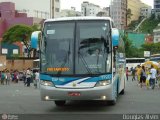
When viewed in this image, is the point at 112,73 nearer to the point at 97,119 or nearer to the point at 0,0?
the point at 97,119

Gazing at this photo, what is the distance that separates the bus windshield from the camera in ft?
53.8

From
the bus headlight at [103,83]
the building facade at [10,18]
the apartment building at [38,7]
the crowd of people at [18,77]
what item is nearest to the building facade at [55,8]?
the apartment building at [38,7]

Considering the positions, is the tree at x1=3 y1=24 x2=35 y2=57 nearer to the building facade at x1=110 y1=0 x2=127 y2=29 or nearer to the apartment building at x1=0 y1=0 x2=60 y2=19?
the apartment building at x1=0 y1=0 x2=60 y2=19

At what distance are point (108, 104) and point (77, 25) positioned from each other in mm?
3880

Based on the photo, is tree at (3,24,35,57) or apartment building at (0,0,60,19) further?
apartment building at (0,0,60,19)

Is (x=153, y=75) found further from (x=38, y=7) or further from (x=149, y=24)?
(x=149, y=24)

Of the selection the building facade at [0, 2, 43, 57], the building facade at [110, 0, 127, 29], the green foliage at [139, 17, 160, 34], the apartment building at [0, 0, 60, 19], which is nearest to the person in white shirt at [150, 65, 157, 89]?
the building facade at [0, 2, 43, 57]

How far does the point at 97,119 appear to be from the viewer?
46.7ft

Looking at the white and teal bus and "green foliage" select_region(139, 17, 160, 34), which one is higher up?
"green foliage" select_region(139, 17, 160, 34)

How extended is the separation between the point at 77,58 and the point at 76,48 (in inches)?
15.9

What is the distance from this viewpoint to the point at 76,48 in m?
16.7

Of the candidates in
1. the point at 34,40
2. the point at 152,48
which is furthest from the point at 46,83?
the point at 152,48

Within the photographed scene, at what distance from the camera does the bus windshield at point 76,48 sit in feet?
53.8

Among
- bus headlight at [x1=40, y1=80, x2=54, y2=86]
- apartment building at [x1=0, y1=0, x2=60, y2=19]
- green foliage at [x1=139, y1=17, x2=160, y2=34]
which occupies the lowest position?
bus headlight at [x1=40, y1=80, x2=54, y2=86]
